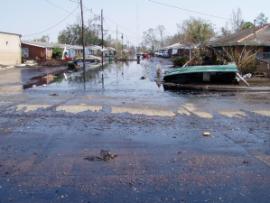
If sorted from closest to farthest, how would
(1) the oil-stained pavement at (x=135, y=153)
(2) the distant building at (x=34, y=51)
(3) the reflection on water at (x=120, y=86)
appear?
(1) the oil-stained pavement at (x=135, y=153) < (3) the reflection on water at (x=120, y=86) < (2) the distant building at (x=34, y=51)

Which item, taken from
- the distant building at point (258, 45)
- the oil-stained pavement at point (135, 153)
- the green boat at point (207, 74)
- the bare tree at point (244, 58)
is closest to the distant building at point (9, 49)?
the distant building at point (258, 45)

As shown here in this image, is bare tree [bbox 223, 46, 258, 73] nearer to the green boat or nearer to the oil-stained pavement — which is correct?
the green boat

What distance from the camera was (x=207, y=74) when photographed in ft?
90.5

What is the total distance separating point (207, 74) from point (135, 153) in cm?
1912

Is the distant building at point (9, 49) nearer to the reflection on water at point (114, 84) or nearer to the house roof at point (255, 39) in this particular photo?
the reflection on water at point (114, 84)

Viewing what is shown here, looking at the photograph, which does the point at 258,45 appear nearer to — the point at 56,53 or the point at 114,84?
the point at 114,84

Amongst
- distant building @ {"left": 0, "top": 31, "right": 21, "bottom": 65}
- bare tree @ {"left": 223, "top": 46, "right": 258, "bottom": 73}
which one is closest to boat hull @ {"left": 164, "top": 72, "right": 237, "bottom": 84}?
bare tree @ {"left": 223, "top": 46, "right": 258, "bottom": 73}

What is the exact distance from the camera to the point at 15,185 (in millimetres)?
6969

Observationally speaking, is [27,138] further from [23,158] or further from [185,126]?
[185,126]

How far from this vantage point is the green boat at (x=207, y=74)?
2725cm

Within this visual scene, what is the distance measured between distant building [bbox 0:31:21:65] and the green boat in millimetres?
36670

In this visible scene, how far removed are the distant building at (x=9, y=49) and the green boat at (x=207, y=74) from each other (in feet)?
120

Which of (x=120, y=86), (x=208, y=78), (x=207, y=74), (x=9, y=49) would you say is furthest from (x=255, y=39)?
(x=9, y=49)

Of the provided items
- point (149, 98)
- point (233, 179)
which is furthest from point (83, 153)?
point (149, 98)
